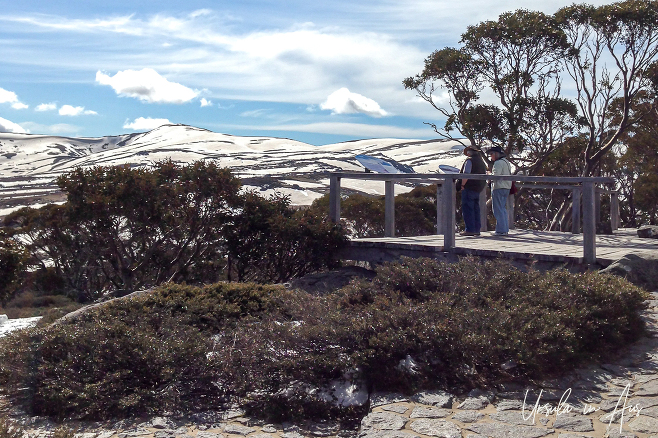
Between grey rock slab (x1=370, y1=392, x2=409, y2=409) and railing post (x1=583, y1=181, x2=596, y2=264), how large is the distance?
Result: 4234mm

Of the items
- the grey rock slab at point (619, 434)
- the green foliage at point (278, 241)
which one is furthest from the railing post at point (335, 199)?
the grey rock slab at point (619, 434)

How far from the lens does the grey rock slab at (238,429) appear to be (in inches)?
153

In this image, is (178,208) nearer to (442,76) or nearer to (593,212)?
(593,212)

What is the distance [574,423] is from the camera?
146 inches

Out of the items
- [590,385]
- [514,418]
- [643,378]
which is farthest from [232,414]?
[643,378]

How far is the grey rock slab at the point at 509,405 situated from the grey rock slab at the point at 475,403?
3.3 inches

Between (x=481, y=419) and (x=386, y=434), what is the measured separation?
65cm

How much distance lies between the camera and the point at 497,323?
474 centimetres

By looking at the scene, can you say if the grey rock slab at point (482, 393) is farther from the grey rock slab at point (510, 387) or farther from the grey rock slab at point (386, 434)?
the grey rock slab at point (386, 434)

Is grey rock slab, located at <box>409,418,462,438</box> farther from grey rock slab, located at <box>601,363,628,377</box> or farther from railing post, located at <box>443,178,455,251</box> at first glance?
railing post, located at <box>443,178,455,251</box>

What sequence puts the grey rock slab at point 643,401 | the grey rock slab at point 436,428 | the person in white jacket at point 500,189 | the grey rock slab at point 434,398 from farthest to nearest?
the person in white jacket at point 500,189 → the grey rock slab at point 434,398 → the grey rock slab at point 643,401 → the grey rock slab at point 436,428

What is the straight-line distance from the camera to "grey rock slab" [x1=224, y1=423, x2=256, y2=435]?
3.89 meters

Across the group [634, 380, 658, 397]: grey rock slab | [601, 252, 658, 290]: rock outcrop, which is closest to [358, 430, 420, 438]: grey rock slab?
[634, 380, 658, 397]: grey rock slab

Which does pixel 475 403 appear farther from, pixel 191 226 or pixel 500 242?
pixel 191 226
